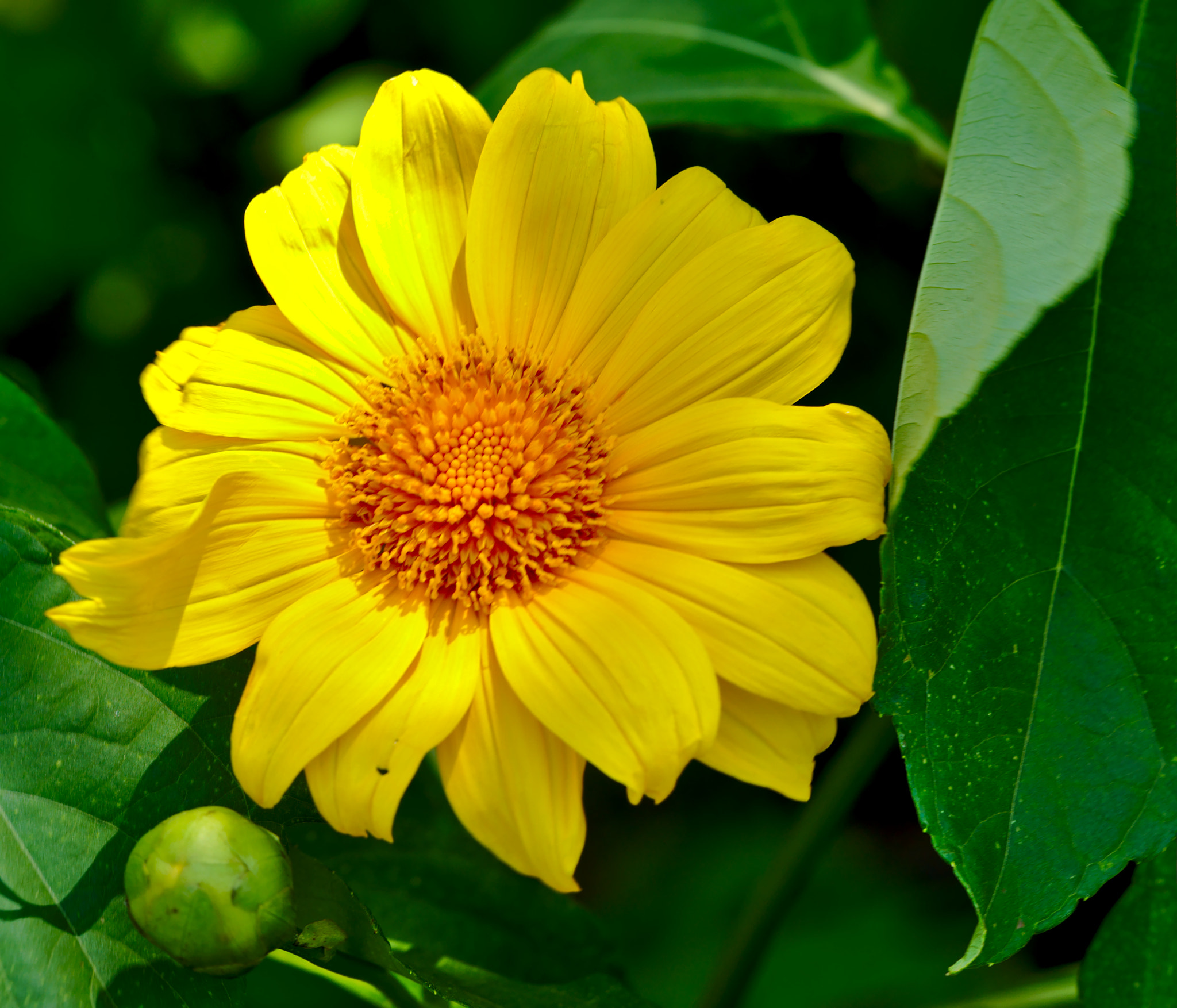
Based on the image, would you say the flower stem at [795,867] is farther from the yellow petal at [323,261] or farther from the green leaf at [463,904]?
the yellow petal at [323,261]

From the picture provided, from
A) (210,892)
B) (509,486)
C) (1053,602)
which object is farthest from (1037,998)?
(210,892)

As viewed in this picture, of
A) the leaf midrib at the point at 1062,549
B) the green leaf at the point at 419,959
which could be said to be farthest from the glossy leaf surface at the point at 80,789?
the leaf midrib at the point at 1062,549

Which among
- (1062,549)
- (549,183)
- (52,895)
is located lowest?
(52,895)

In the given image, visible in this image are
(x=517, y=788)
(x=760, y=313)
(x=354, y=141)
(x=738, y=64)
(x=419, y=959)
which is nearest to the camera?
(x=517, y=788)

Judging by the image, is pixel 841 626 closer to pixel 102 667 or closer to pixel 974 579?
pixel 974 579

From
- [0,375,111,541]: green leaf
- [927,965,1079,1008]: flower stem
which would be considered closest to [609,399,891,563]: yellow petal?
[0,375,111,541]: green leaf

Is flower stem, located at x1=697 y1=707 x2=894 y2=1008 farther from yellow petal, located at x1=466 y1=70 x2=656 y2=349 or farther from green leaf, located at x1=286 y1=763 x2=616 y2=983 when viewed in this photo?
yellow petal, located at x1=466 y1=70 x2=656 y2=349

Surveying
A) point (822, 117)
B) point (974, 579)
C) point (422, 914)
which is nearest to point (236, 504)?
point (422, 914)

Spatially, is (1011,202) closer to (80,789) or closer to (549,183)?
(549,183)
